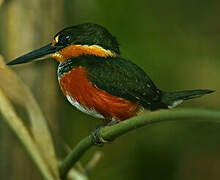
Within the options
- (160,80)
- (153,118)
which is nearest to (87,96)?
(153,118)

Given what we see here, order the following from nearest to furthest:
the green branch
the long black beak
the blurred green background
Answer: the green branch
the long black beak
the blurred green background

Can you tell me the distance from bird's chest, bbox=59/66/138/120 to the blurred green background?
40cm

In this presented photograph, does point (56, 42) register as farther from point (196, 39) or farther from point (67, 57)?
point (196, 39)

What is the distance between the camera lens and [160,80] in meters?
1.60

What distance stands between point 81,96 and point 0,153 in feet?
1.60

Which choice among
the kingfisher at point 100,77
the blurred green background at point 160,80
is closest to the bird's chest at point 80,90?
the kingfisher at point 100,77

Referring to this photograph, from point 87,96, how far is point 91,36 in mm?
114

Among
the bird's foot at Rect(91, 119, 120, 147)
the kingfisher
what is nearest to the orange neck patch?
the kingfisher

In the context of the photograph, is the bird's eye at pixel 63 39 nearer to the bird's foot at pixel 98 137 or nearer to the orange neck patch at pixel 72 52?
the orange neck patch at pixel 72 52

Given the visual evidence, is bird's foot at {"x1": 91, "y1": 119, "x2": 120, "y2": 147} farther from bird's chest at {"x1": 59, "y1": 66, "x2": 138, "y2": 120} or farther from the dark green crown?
the dark green crown

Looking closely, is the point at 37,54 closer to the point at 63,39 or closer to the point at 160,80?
the point at 63,39

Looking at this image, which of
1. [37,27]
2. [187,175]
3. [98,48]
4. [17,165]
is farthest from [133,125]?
[187,175]

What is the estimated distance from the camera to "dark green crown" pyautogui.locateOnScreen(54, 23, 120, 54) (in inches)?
32.6

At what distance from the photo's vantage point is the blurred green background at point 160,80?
1.48m
